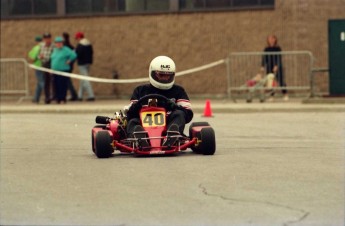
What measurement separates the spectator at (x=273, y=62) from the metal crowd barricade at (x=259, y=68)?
0.37 ft

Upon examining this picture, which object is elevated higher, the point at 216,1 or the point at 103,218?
the point at 216,1

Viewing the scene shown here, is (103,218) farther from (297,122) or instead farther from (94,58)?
(94,58)

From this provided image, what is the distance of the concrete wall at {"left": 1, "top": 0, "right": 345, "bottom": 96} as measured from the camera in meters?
31.8

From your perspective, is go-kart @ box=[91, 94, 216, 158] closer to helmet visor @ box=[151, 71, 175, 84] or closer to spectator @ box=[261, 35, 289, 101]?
helmet visor @ box=[151, 71, 175, 84]

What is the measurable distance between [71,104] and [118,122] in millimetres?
14777

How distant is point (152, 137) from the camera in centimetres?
1562

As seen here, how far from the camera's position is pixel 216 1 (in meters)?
32.6

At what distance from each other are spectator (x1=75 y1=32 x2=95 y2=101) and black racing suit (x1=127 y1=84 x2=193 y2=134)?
51.1 ft

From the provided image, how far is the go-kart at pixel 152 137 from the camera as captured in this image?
1566cm

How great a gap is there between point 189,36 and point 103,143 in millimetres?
17596

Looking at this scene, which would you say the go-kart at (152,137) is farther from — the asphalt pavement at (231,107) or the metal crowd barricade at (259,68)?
the metal crowd barricade at (259,68)

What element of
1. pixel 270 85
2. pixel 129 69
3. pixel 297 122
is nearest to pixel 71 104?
pixel 129 69

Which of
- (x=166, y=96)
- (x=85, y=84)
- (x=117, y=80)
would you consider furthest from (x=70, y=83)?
(x=166, y=96)

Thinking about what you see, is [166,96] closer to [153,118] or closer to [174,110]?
[174,110]
